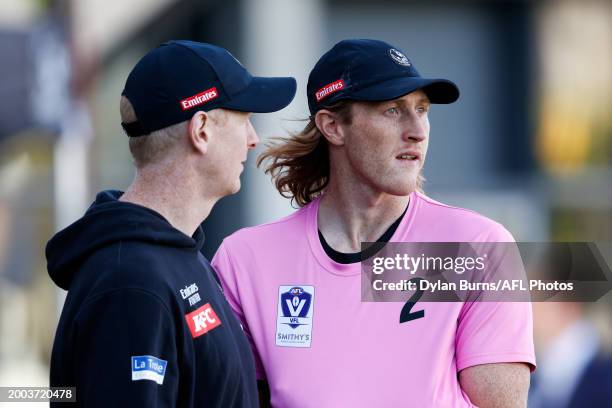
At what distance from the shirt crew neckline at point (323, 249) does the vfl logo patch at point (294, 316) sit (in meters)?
0.10

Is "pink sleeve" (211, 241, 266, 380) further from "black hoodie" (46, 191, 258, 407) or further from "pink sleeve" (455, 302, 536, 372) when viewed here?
"pink sleeve" (455, 302, 536, 372)

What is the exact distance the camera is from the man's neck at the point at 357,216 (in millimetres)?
3623

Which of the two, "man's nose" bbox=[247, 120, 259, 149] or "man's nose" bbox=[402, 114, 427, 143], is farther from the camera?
"man's nose" bbox=[402, 114, 427, 143]

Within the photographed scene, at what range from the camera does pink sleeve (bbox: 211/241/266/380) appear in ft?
11.6

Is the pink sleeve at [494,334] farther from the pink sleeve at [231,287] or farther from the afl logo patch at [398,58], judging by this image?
the afl logo patch at [398,58]

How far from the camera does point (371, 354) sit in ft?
11.1

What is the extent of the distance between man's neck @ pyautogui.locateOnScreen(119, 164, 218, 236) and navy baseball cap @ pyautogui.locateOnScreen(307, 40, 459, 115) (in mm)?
764

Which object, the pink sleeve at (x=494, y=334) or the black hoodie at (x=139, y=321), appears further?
the pink sleeve at (x=494, y=334)

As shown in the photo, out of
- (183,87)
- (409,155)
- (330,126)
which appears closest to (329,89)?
(330,126)

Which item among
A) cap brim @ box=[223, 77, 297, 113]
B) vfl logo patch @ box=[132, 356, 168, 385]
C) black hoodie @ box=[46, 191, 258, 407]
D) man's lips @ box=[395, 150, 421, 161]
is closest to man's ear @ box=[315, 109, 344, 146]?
man's lips @ box=[395, 150, 421, 161]

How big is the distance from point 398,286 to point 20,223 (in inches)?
324

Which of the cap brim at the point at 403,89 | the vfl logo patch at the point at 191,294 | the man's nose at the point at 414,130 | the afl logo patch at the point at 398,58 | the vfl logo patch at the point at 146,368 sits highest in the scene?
the afl logo patch at the point at 398,58

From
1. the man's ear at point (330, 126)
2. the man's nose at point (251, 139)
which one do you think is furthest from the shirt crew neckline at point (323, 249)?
the man's nose at point (251, 139)

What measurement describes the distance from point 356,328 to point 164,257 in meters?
0.79
